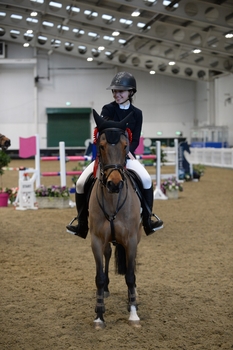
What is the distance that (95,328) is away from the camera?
385 cm

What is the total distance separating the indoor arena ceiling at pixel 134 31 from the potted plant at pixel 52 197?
1061 centimetres

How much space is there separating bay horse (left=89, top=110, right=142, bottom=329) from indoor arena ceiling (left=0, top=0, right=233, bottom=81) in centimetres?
1658

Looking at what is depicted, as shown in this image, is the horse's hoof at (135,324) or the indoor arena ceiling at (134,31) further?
the indoor arena ceiling at (134,31)

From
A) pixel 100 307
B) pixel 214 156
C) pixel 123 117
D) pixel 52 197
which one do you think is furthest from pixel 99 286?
pixel 214 156

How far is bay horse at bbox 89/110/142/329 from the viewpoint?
3746 mm

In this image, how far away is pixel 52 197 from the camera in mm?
11328

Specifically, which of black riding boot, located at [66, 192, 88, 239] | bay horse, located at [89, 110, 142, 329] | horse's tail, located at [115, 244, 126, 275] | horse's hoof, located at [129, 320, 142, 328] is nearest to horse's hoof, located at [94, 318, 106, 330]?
bay horse, located at [89, 110, 142, 329]

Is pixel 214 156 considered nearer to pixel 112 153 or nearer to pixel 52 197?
pixel 52 197

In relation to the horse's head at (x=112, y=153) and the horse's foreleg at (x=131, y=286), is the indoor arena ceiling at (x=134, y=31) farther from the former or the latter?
the horse's foreleg at (x=131, y=286)

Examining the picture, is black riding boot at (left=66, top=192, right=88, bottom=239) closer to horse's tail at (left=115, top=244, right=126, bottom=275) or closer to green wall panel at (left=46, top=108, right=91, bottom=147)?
horse's tail at (left=115, top=244, right=126, bottom=275)

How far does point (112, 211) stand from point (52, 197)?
7.52 meters

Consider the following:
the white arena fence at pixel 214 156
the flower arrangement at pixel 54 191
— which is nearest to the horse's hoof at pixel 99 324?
the flower arrangement at pixel 54 191

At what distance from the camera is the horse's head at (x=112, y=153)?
143 inches

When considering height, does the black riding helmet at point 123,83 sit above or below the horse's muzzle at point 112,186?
above
